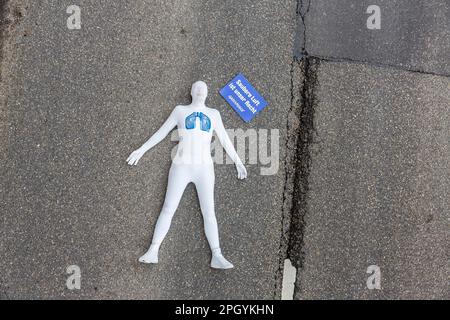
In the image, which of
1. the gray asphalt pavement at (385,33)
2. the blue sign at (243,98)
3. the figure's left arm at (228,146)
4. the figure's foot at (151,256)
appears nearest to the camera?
the figure's foot at (151,256)

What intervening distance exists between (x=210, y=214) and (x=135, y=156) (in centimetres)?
69

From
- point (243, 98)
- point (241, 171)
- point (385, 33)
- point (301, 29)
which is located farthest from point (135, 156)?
point (385, 33)

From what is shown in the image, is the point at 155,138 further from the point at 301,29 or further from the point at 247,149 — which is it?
the point at 301,29

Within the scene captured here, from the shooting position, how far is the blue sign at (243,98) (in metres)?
3.37

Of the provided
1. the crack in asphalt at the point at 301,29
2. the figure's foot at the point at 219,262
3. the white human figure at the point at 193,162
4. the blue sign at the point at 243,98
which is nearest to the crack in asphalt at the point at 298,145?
the crack in asphalt at the point at 301,29

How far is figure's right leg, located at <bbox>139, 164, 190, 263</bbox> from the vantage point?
3162 millimetres

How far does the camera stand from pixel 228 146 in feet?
10.7

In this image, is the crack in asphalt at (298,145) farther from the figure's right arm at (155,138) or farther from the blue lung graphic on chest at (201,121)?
the figure's right arm at (155,138)

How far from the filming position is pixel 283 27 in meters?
3.46

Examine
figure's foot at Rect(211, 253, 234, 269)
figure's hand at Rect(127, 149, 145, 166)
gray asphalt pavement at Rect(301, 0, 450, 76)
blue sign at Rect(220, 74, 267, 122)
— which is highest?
gray asphalt pavement at Rect(301, 0, 450, 76)

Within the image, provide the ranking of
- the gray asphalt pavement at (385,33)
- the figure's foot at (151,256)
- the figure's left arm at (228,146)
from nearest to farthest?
the figure's foot at (151,256)
the figure's left arm at (228,146)
the gray asphalt pavement at (385,33)

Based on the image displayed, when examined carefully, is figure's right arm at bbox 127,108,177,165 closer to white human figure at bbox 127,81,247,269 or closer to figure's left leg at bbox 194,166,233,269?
white human figure at bbox 127,81,247,269

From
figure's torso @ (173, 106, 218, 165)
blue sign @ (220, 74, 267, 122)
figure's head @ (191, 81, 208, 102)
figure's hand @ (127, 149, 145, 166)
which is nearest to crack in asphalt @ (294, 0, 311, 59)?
blue sign @ (220, 74, 267, 122)

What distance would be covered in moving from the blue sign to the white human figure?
198 mm
